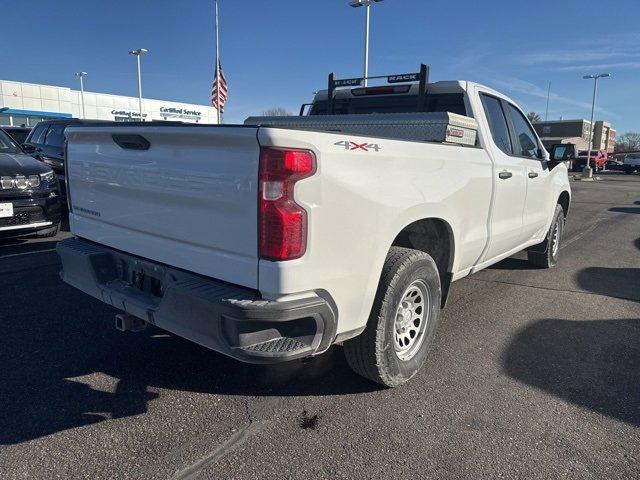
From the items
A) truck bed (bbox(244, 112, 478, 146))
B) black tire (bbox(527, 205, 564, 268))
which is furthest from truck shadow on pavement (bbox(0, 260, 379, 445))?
black tire (bbox(527, 205, 564, 268))

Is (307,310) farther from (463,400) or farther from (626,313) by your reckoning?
(626,313)

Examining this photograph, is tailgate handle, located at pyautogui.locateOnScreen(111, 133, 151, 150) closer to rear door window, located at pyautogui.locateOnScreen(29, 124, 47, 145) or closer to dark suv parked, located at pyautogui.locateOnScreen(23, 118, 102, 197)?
dark suv parked, located at pyautogui.locateOnScreen(23, 118, 102, 197)

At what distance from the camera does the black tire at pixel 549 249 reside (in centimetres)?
616

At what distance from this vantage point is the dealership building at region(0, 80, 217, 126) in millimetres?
46719

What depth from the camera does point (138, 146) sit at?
9.41 ft

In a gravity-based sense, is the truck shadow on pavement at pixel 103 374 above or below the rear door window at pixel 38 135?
below

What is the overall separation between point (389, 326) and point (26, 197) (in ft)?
18.1

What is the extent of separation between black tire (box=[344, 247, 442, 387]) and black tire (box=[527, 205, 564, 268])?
3.55m

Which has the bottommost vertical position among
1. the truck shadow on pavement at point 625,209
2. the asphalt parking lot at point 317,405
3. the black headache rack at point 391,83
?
the truck shadow on pavement at point 625,209

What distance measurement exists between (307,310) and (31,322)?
2920 mm

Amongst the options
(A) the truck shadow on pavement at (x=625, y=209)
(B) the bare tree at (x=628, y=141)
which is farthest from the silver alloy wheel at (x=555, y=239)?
(B) the bare tree at (x=628, y=141)

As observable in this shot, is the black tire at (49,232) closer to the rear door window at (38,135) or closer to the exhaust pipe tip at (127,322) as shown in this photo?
the rear door window at (38,135)

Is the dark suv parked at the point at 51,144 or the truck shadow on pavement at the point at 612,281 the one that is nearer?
the truck shadow on pavement at the point at 612,281

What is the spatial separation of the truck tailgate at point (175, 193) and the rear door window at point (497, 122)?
2783 mm
